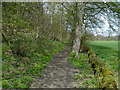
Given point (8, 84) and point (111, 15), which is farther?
point (111, 15)

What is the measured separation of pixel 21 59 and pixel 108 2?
846cm

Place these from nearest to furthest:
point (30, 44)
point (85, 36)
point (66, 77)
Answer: point (66, 77) < point (30, 44) < point (85, 36)

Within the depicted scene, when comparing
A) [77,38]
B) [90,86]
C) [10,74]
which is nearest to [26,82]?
[10,74]

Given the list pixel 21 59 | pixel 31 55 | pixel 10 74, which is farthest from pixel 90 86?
pixel 31 55

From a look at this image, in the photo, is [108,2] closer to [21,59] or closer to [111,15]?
[111,15]

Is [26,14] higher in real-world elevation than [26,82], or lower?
higher

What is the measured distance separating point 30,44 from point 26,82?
477 centimetres

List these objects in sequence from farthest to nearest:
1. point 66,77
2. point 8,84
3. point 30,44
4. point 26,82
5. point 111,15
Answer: point 111,15 → point 30,44 → point 66,77 → point 26,82 → point 8,84

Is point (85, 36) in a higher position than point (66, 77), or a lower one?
higher

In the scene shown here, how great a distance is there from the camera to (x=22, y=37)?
9.59 metres

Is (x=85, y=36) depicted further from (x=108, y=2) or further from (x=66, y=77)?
(x=66, y=77)

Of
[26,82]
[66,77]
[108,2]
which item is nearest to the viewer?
[26,82]

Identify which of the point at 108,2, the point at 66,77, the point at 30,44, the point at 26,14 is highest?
the point at 108,2

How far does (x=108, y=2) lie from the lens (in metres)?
11.6
